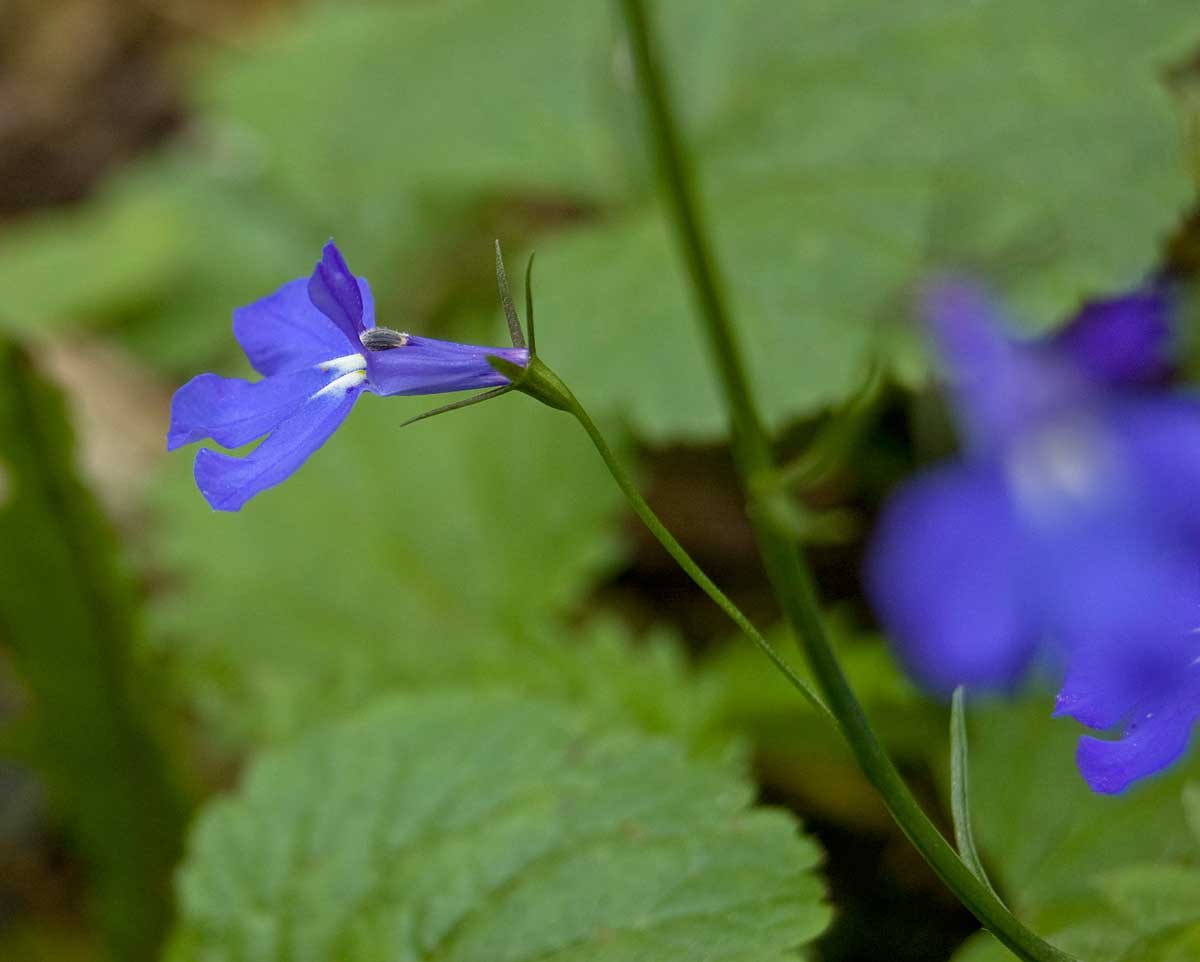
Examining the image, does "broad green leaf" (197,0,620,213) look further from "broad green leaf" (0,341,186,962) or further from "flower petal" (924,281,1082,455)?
"flower petal" (924,281,1082,455)

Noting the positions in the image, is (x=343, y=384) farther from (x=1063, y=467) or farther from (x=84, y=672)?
(x=84, y=672)

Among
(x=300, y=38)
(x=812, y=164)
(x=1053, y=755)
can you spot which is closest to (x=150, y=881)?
(x=1053, y=755)

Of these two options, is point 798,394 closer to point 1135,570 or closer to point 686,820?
point 686,820

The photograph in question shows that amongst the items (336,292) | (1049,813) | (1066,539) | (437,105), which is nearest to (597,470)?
(437,105)

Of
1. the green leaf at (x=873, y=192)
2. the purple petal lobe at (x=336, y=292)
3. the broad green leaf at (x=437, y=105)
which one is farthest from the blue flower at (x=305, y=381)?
the broad green leaf at (x=437, y=105)

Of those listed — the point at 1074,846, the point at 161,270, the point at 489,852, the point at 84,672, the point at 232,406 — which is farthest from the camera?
the point at 161,270

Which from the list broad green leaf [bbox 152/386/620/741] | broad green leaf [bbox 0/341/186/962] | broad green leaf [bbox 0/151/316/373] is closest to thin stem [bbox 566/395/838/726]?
broad green leaf [bbox 0/341/186/962]
